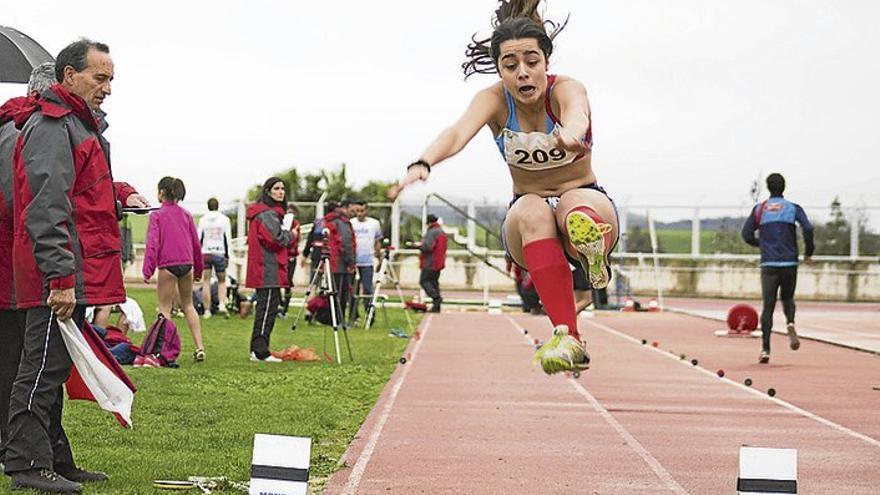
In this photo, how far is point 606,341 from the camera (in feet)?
71.4

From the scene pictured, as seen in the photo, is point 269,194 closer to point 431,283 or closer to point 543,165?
point 543,165

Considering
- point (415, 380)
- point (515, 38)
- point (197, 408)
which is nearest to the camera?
point (515, 38)

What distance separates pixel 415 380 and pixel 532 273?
23.3ft

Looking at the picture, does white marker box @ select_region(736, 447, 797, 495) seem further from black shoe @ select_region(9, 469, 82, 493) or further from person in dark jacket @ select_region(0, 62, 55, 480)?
person in dark jacket @ select_region(0, 62, 55, 480)

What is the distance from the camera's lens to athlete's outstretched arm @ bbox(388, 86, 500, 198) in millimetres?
6246

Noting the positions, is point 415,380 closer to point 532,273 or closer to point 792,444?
point 792,444

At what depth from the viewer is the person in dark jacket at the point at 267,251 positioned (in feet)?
50.6

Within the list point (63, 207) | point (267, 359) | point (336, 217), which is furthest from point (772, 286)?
point (63, 207)

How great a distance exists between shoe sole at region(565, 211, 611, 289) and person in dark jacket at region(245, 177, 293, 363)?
8.40 meters

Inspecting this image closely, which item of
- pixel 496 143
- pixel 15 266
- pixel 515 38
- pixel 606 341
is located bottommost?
pixel 606 341

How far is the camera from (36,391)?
7.38 meters

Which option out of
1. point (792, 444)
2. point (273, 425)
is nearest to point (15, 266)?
point (273, 425)

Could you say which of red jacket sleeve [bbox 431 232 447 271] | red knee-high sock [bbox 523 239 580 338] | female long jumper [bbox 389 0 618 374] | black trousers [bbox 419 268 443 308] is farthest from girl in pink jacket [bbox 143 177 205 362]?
black trousers [bbox 419 268 443 308]

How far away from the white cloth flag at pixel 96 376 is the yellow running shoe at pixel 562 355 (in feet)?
7.69
